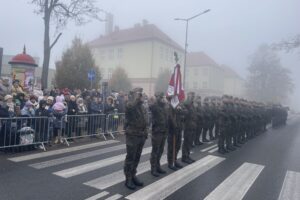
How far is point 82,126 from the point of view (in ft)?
38.3

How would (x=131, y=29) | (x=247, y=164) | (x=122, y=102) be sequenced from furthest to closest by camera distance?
(x=131, y=29)
(x=122, y=102)
(x=247, y=164)

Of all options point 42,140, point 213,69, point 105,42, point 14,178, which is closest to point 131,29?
point 105,42

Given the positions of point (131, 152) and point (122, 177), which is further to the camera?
point (122, 177)

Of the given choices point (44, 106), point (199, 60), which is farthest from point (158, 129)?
point (199, 60)

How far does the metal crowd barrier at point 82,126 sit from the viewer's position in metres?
10.9

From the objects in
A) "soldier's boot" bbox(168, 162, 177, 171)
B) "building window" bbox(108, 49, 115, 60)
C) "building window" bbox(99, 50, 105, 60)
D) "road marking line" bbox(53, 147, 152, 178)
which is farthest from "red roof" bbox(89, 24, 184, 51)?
"soldier's boot" bbox(168, 162, 177, 171)

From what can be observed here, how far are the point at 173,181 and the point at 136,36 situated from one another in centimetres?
4354

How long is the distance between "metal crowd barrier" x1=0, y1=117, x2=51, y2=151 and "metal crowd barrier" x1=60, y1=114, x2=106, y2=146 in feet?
2.42

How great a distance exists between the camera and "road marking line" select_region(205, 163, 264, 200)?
6369 millimetres

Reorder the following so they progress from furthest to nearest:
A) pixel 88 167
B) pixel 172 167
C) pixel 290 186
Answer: pixel 172 167
pixel 88 167
pixel 290 186

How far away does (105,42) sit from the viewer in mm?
52750

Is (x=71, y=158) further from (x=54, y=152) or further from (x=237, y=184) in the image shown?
A: (x=237, y=184)

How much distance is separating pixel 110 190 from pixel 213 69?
2460 inches

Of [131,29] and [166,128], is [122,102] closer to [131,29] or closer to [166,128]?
[166,128]
